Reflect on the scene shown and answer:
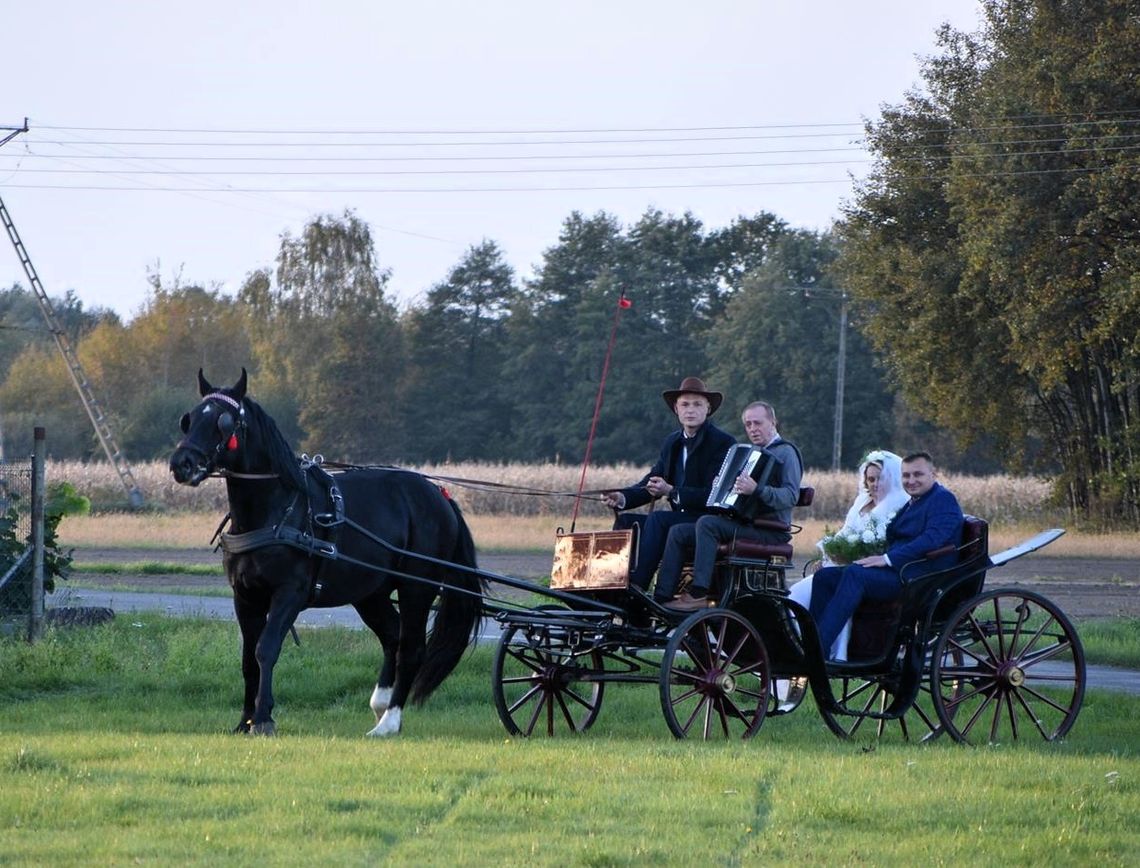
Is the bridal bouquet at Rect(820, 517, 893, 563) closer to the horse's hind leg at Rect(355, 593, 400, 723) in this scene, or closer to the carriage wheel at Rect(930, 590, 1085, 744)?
the carriage wheel at Rect(930, 590, 1085, 744)

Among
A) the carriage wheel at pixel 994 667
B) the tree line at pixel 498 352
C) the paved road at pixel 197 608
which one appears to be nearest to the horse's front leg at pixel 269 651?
the carriage wheel at pixel 994 667

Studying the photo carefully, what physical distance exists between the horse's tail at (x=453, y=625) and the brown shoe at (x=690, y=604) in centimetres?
152

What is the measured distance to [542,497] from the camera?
150 feet

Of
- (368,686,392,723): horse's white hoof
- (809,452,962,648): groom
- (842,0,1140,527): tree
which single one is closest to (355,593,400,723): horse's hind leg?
(368,686,392,723): horse's white hoof

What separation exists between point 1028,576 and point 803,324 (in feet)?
137

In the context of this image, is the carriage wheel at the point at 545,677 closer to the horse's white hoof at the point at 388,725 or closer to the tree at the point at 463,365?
the horse's white hoof at the point at 388,725

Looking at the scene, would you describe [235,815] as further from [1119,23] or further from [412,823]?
[1119,23]

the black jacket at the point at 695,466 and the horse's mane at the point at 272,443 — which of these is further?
the black jacket at the point at 695,466

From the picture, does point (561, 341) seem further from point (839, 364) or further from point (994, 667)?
point (994, 667)

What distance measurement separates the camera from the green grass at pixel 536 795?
6.27 m

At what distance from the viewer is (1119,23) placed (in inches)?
1244

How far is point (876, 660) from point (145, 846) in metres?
5.33

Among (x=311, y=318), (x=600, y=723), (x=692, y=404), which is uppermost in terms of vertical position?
(x=311, y=318)

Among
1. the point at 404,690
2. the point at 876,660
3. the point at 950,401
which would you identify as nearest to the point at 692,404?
the point at 876,660
